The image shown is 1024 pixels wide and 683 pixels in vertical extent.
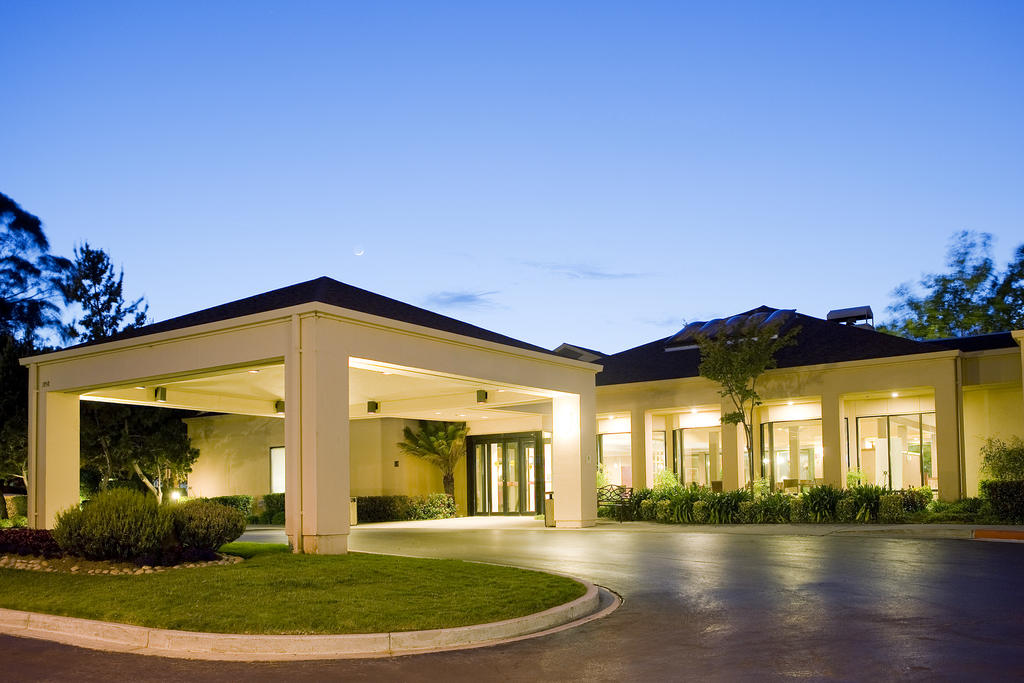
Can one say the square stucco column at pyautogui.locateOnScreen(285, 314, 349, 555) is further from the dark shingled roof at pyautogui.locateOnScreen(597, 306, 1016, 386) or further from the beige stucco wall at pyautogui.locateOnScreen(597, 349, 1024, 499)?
the dark shingled roof at pyautogui.locateOnScreen(597, 306, 1016, 386)

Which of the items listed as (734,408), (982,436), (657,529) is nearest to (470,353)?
(657,529)

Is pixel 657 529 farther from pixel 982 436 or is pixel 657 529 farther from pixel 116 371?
pixel 116 371

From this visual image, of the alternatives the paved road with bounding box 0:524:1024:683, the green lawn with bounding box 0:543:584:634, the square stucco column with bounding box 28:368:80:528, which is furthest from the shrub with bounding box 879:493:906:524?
the square stucco column with bounding box 28:368:80:528

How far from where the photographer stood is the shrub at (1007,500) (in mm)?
20547

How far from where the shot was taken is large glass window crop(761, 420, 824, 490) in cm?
2973

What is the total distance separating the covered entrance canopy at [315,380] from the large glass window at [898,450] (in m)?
9.89

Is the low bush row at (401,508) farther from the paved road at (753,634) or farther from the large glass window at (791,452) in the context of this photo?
the paved road at (753,634)

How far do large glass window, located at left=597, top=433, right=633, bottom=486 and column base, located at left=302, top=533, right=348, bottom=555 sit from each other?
1818 centimetres

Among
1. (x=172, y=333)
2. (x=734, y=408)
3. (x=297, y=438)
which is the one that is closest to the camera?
(x=297, y=438)

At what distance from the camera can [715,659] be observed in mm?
7844

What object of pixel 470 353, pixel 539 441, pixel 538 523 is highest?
pixel 470 353

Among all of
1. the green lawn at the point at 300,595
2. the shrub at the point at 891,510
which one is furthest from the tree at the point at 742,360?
the green lawn at the point at 300,595

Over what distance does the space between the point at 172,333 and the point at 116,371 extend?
239 centimetres

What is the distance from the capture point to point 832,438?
26547 millimetres
